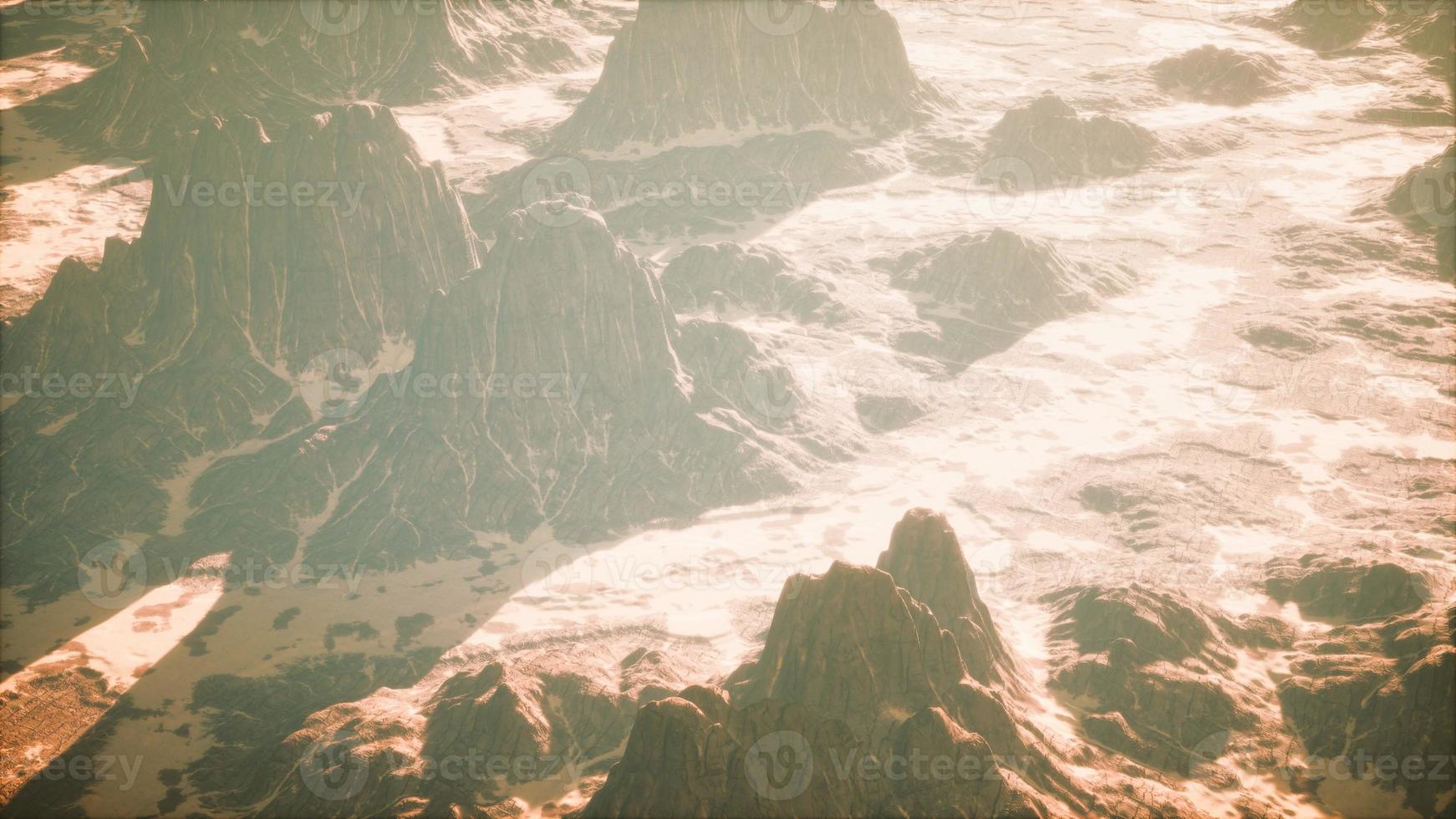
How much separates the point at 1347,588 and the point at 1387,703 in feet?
39.5

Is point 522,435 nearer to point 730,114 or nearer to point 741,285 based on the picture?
point 741,285

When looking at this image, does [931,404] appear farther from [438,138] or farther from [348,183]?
[438,138]

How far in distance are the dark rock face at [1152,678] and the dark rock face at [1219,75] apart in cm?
12451

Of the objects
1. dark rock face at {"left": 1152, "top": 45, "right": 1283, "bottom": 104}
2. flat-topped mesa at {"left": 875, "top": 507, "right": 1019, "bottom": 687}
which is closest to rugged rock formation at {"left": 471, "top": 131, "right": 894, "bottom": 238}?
dark rock face at {"left": 1152, "top": 45, "right": 1283, "bottom": 104}

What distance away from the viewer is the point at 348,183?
81500 millimetres

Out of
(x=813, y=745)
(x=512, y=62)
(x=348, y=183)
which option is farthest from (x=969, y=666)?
(x=512, y=62)

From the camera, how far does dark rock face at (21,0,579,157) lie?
122062mm

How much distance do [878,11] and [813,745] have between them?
12037 cm

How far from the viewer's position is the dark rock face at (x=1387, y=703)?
49.2 metres

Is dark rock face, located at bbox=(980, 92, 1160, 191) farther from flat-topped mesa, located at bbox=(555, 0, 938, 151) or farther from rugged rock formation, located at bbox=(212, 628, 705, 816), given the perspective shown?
rugged rock formation, located at bbox=(212, 628, 705, 816)

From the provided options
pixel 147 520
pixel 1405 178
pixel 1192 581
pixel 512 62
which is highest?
pixel 512 62

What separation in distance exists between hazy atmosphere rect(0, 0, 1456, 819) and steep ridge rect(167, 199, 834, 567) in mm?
324

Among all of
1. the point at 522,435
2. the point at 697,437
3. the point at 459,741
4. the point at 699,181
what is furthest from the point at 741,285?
the point at 459,741

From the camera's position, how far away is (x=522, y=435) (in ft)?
252
